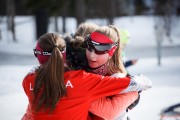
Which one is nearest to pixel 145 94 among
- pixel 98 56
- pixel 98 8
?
pixel 98 56

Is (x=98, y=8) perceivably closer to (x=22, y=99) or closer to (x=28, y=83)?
(x=22, y=99)

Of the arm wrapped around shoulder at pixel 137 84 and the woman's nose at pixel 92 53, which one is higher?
the woman's nose at pixel 92 53

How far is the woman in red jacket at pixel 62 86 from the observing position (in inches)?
86.7

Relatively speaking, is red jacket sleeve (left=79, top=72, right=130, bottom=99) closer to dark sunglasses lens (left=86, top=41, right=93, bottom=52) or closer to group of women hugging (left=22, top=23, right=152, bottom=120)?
group of women hugging (left=22, top=23, right=152, bottom=120)

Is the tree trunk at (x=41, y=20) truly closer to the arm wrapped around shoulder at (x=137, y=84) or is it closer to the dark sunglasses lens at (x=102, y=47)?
the dark sunglasses lens at (x=102, y=47)

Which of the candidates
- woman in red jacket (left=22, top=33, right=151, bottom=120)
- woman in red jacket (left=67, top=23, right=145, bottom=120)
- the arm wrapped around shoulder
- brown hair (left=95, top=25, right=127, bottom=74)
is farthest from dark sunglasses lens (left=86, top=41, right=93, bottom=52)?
the arm wrapped around shoulder

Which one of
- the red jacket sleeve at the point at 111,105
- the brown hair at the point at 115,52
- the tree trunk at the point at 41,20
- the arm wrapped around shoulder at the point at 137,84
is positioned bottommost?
the tree trunk at the point at 41,20

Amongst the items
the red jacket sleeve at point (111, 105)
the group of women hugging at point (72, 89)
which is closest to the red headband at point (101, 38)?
the group of women hugging at point (72, 89)

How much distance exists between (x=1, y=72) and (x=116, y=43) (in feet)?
28.0

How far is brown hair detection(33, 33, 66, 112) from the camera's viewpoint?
2.19 metres

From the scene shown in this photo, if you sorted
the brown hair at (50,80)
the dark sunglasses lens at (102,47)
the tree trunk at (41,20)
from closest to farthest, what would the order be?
the brown hair at (50,80)
the dark sunglasses lens at (102,47)
the tree trunk at (41,20)

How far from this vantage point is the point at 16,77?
9.56 metres

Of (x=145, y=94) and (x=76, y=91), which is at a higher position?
(x=76, y=91)

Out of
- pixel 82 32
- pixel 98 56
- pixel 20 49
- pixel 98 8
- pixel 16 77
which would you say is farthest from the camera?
pixel 98 8
